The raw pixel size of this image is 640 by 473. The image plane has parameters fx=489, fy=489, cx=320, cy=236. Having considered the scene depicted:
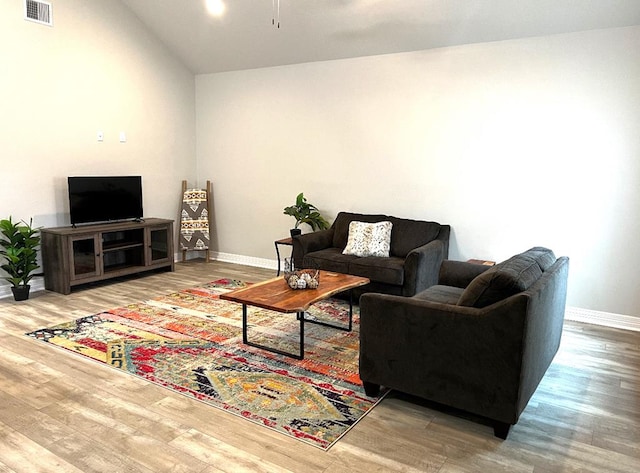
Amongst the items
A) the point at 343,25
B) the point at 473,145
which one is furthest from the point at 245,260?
the point at 473,145

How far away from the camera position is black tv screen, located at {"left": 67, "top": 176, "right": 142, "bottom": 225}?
527 centimetres

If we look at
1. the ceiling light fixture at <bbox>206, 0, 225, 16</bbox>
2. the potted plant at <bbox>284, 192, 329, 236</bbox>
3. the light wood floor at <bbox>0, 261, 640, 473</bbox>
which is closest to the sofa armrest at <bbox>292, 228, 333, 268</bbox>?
the potted plant at <bbox>284, 192, 329, 236</bbox>

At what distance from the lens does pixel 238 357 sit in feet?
11.4

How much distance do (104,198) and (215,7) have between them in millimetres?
2454

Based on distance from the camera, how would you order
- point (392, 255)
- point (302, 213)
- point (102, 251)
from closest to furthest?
1. point (392, 255)
2. point (102, 251)
3. point (302, 213)

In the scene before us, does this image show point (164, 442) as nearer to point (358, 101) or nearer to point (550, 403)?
point (550, 403)

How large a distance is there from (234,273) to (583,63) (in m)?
4.33

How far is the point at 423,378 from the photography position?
8.66 feet

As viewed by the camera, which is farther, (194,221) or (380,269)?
(194,221)

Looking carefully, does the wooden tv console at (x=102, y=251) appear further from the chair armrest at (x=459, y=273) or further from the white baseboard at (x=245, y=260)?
the chair armrest at (x=459, y=273)

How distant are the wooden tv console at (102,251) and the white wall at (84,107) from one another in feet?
1.57

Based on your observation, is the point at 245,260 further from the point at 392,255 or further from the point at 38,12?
the point at 38,12

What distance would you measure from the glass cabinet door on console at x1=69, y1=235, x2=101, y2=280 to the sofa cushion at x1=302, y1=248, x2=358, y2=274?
2.25 meters

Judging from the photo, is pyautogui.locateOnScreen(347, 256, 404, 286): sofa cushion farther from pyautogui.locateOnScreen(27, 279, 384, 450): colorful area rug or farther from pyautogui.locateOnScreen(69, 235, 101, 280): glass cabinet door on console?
pyautogui.locateOnScreen(69, 235, 101, 280): glass cabinet door on console
